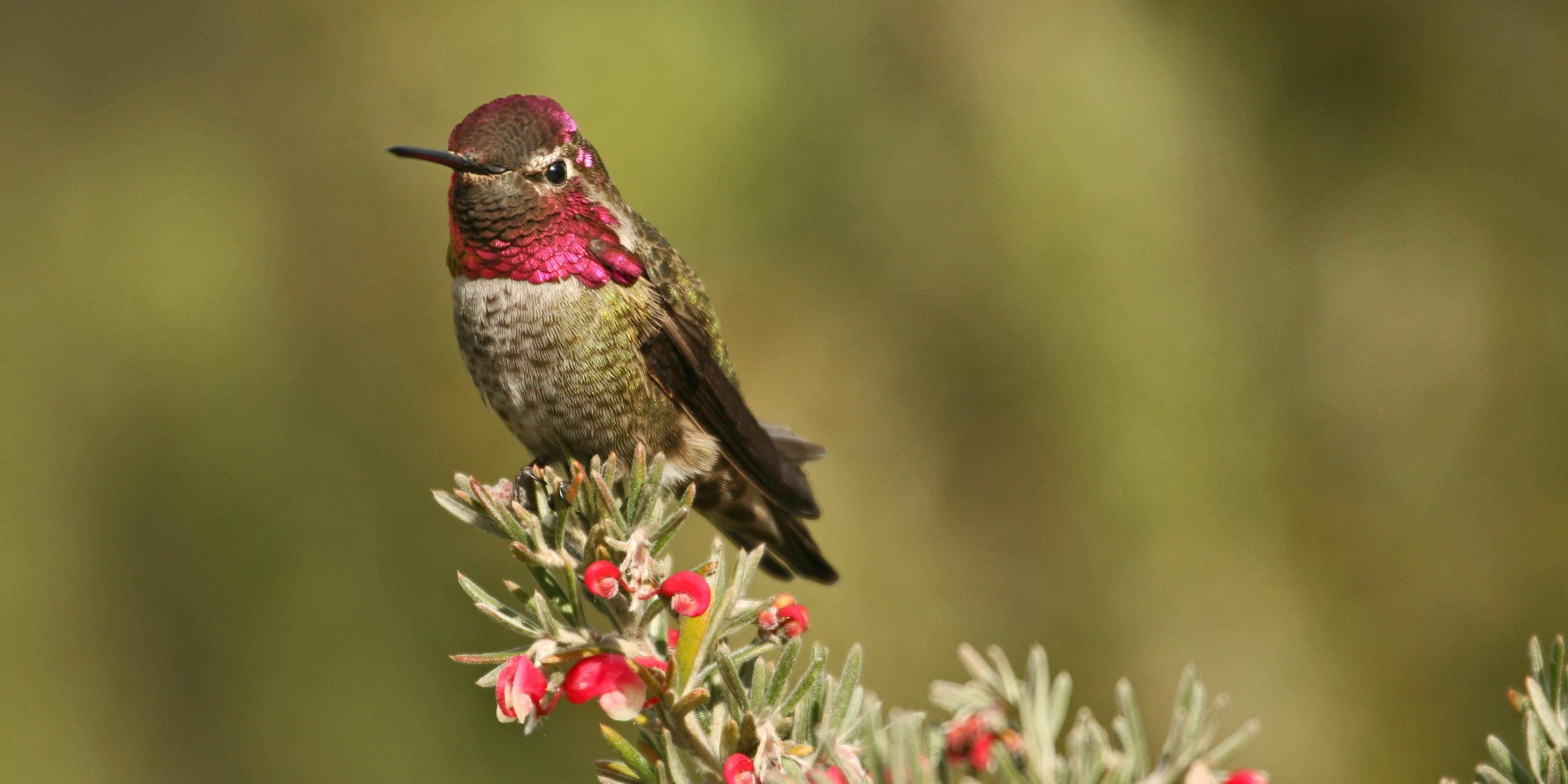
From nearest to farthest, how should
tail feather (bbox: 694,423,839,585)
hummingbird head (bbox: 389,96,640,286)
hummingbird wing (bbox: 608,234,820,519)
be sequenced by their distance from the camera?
hummingbird head (bbox: 389,96,640,286) → hummingbird wing (bbox: 608,234,820,519) → tail feather (bbox: 694,423,839,585)

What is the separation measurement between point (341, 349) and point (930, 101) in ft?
4.59

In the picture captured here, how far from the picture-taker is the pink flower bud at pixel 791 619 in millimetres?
905

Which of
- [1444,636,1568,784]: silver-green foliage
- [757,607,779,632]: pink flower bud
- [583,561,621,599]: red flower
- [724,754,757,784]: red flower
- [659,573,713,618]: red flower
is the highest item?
[1444,636,1568,784]: silver-green foliage

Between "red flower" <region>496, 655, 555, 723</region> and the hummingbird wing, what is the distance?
0.81 m

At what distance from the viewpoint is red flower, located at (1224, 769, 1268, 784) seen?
0.72 m

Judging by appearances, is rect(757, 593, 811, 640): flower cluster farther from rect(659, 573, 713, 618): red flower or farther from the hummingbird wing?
the hummingbird wing

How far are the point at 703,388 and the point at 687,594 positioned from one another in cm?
84

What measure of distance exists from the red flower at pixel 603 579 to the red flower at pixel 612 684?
5cm

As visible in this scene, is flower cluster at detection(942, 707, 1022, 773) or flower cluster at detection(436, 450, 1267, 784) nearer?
flower cluster at detection(436, 450, 1267, 784)

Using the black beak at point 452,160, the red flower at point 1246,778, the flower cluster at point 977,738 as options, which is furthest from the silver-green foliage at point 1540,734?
the black beak at point 452,160

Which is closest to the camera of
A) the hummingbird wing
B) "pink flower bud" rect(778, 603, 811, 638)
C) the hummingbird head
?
"pink flower bud" rect(778, 603, 811, 638)

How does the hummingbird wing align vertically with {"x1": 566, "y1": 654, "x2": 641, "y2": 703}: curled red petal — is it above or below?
above

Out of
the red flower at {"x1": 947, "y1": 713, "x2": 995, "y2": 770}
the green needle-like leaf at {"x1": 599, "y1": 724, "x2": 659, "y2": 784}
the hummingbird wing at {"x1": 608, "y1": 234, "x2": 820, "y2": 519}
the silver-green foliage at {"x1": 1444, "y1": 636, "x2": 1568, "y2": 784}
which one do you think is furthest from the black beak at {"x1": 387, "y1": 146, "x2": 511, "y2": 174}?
the silver-green foliage at {"x1": 1444, "y1": 636, "x2": 1568, "y2": 784}

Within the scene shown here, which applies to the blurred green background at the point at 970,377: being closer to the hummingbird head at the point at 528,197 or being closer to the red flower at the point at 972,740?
the hummingbird head at the point at 528,197
